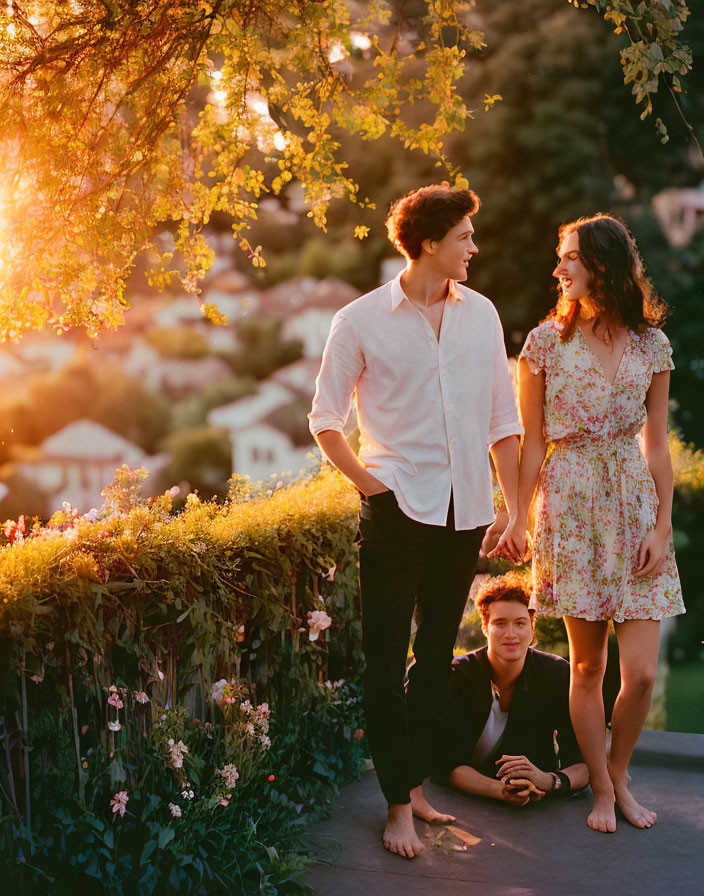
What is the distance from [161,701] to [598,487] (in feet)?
4.37

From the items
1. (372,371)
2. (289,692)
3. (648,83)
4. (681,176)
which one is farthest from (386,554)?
(681,176)

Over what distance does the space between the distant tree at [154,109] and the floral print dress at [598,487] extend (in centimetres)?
80

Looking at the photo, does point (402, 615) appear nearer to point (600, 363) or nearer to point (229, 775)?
point (229, 775)

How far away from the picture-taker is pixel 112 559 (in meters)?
2.46

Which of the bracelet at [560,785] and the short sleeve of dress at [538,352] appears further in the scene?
the bracelet at [560,785]

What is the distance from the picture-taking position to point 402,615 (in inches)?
103

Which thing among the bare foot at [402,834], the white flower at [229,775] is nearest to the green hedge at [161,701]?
the white flower at [229,775]

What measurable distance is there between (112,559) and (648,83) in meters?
1.99

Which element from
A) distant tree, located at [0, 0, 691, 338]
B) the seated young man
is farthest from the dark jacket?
distant tree, located at [0, 0, 691, 338]

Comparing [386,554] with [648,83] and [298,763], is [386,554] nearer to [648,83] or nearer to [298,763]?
[298,763]

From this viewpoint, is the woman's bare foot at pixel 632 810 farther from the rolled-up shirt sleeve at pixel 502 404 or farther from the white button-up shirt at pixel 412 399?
the rolled-up shirt sleeve at pixel 502 404

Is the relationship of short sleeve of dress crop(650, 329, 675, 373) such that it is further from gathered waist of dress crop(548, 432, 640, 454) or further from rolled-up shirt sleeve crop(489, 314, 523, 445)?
rolled-up shirt sleeve crop(489, 314, 523, 445)

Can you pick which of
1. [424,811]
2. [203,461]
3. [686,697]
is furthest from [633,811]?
[203,461]

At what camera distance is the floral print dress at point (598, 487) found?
2693mm
